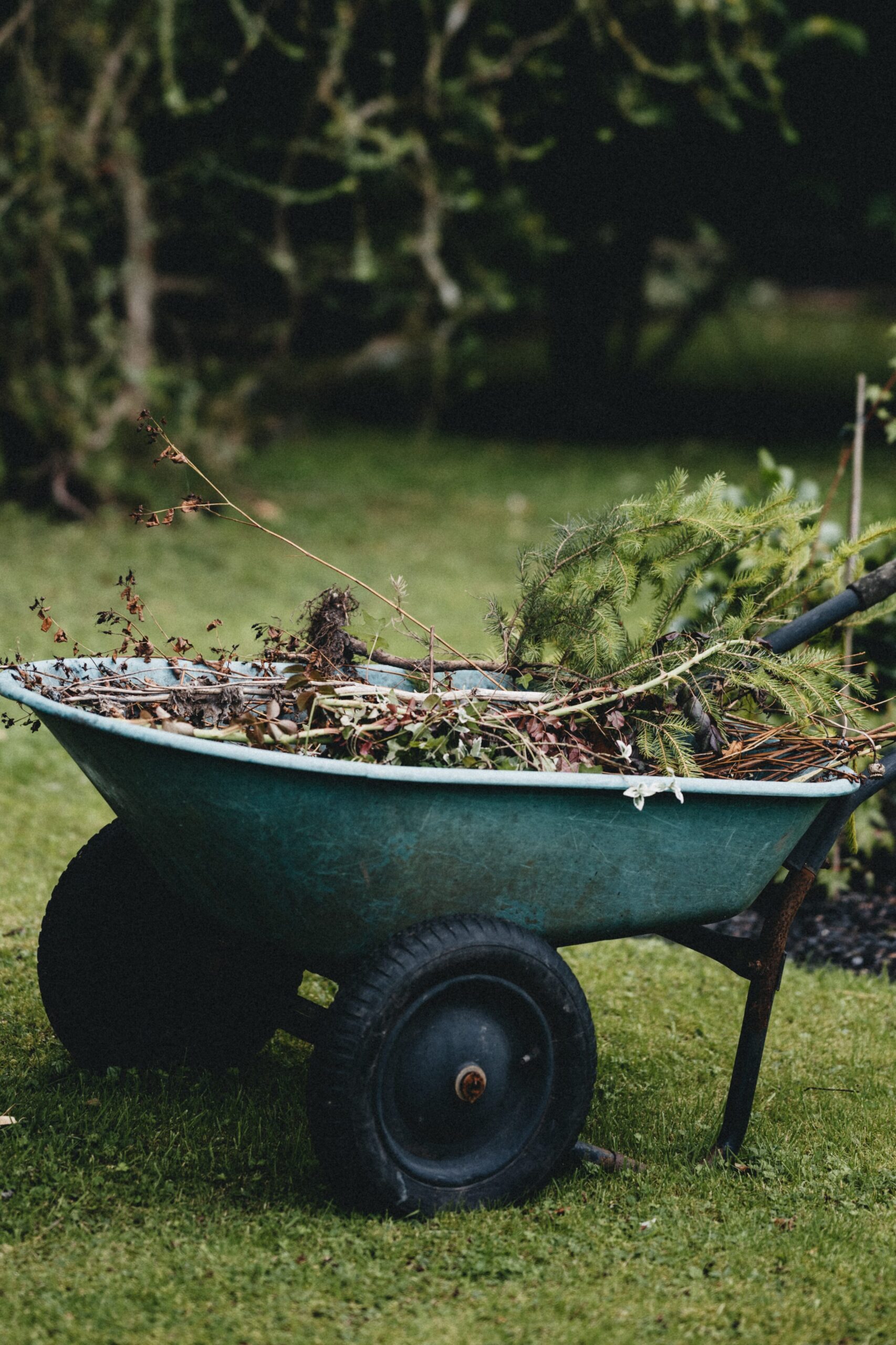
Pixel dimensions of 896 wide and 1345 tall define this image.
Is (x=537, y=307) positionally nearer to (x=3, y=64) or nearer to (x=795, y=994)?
(x=3, y=64)

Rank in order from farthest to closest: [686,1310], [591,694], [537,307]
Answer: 1. [537,307]
2. [591,694]
3. [686,1310]

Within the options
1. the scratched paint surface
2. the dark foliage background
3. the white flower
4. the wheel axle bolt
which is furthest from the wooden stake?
the dark foliage background

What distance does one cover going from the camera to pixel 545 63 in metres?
8.93

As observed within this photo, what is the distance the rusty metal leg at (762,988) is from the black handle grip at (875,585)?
24.1 inches

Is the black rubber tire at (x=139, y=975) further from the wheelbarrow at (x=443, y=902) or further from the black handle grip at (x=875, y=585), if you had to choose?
the black handle grip at (x=875, y=585)

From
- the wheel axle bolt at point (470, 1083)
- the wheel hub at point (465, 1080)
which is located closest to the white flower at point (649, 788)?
the wheel hub at point (465, 1080)

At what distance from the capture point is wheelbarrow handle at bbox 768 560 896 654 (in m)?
2.99

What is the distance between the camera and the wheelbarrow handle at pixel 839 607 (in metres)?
2.99

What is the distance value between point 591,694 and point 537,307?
13648mm

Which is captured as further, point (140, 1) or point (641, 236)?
point (641, 236)

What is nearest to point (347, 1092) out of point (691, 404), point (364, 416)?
point (364, 416)

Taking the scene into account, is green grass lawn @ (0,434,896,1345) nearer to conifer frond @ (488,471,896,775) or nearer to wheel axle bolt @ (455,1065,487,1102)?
wheel axle bolt @ (455,1065,487,1102)

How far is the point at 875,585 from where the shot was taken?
118 inches

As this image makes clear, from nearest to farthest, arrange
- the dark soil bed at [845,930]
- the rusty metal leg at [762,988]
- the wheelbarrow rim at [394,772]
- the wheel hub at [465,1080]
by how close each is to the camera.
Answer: the wheelbarrow rim at [394,772]
the wheel hub at [465,1080]
the rusty metal leg at [762,988]
the dark soil bed at [845,930]
